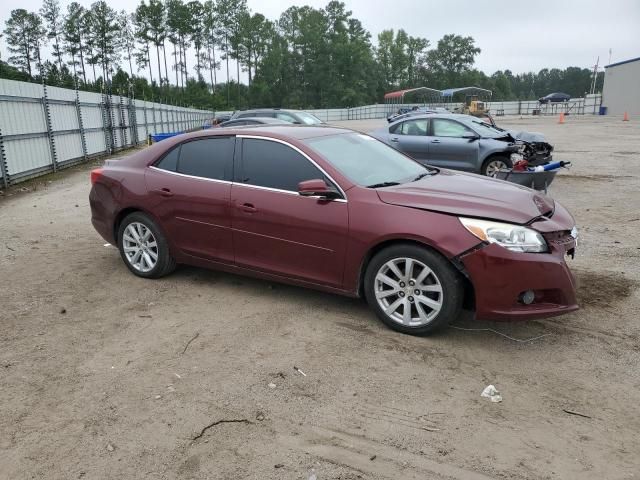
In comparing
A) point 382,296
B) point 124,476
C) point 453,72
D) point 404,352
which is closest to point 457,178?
point 382,296

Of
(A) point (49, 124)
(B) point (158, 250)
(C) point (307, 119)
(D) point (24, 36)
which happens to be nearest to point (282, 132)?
(B) point (158, 250)

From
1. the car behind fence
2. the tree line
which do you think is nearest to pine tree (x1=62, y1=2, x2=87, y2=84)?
the tree line

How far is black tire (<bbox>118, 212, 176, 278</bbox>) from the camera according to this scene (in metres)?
5.57

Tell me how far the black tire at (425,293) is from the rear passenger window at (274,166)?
35.1 inches

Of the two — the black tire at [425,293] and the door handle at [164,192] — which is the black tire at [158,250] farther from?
the black tire at [425,293]

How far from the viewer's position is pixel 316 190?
441cm

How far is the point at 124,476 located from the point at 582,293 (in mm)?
4278

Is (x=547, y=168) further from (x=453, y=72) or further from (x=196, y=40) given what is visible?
(x=453, y=72)

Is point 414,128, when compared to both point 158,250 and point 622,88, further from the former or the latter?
point 622,88

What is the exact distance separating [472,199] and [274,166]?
1.76m

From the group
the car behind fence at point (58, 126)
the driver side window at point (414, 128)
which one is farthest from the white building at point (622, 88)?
the driver side window at point (414, 128)

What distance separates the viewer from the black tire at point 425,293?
402 centimetres

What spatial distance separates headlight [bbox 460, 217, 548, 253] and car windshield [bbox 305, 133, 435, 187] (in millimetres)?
961

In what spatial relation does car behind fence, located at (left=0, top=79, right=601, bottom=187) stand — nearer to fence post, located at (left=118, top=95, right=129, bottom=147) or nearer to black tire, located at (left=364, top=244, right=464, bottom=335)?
fence post, located at (left=118, top=95, right=129, bottom=147)
